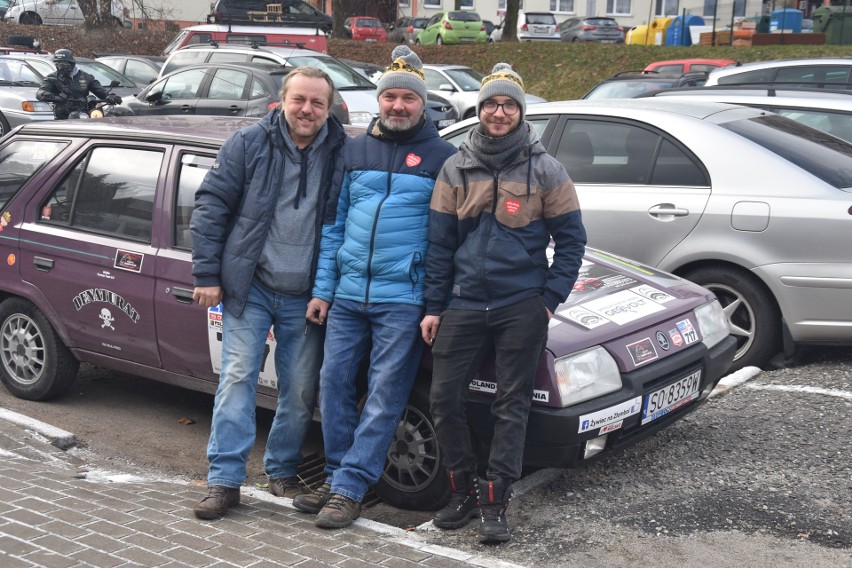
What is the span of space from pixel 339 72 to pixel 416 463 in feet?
42.1

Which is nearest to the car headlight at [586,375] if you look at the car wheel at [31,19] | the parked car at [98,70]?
the parked car at [98,70]

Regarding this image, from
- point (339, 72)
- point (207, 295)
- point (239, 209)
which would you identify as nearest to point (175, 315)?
point (207, 295)

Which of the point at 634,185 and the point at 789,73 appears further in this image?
the point at 789,73

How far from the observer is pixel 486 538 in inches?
162

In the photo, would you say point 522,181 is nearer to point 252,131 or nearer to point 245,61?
point 252,131

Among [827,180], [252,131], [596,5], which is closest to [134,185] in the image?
[252,131]

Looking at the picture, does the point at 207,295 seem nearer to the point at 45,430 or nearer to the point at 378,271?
the point at 378,271

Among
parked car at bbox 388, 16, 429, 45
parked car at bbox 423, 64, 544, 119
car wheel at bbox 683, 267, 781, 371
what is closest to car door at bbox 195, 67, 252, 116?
parked car at bbox 423, 64, 544, 119

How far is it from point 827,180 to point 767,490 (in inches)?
96.8

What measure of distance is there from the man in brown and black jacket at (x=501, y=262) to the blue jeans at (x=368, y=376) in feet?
0.63

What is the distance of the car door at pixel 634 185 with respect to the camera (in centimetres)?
656

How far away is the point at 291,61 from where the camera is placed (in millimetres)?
16438

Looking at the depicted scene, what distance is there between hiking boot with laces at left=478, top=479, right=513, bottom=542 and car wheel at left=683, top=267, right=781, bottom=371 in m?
2.68

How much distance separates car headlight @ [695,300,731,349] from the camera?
507 centimetres
